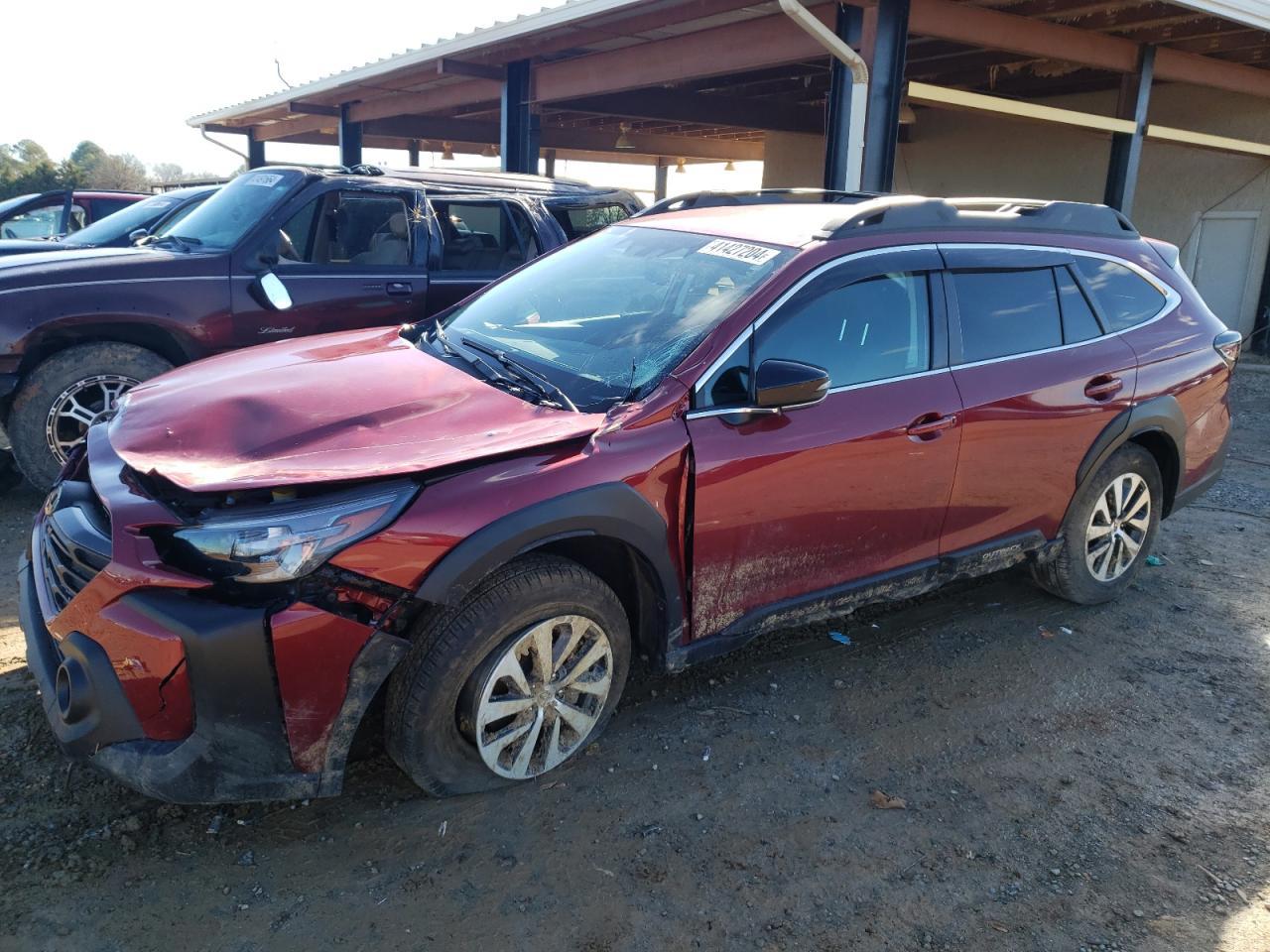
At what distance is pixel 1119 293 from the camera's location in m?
4.41

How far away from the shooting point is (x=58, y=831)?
270 cm

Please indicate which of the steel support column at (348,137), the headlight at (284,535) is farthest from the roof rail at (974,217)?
the steel support column at (348,137)

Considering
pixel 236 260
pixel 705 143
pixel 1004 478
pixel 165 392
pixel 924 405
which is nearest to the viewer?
pixel 165 392

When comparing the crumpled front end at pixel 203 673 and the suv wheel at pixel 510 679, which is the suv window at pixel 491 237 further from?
the crumpled front end at pixel 203 673

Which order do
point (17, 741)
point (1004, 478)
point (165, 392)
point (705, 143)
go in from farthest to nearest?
point (705, 143) → point (1004, 478) → point (165, 392) → point (17, 741)

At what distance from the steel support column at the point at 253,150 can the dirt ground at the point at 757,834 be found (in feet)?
62.1

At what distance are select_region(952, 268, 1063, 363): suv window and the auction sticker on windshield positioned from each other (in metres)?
0.87

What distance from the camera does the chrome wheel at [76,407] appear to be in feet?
17.2

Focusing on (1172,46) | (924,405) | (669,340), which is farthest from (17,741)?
(1172,46)

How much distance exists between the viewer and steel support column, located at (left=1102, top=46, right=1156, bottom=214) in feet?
32.0

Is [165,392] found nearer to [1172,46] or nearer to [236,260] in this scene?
[236,260]

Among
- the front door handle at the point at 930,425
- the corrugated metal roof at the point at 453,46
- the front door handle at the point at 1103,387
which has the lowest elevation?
the front door handle at the point at 930,425

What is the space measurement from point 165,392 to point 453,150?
68.0 feet

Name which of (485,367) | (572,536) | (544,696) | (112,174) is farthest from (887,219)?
(112,174)
